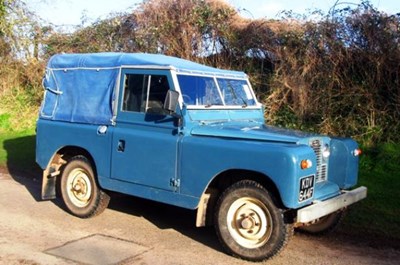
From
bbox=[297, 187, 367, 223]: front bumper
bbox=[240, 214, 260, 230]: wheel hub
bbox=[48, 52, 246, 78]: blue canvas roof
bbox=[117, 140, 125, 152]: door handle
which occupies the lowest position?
bbox=[240, 214, 260, 230]: wheel hub

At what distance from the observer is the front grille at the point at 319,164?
5.64 m

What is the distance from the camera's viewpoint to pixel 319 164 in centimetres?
577

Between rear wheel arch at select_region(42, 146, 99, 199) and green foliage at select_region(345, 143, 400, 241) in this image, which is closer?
green foliage at select_region(345, 143, 400, 241)

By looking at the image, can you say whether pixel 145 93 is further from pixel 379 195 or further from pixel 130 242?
pixel 379 195

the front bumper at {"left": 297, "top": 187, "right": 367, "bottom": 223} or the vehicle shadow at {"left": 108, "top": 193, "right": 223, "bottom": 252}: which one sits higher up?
the front bumper at {"left": 297, "top": 187, "right": 367, "bottom": 223}

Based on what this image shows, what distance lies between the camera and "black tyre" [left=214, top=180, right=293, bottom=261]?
5211 millimetres

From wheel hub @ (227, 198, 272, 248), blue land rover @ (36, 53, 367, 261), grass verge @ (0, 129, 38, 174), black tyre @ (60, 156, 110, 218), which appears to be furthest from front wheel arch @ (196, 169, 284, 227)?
grass verge @ (0, 129, 38, 174)

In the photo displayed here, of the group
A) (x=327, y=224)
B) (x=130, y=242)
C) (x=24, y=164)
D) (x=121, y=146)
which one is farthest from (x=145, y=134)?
(x=24, y=164)

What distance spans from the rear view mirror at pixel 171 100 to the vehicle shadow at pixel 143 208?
1694 millimetres

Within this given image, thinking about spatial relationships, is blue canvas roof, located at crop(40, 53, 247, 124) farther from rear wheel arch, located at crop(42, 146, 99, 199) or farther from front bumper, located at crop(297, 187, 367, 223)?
front bumper, located at crop(297, 187, 367, 223)

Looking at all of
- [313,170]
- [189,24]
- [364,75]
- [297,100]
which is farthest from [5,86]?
[313,170]

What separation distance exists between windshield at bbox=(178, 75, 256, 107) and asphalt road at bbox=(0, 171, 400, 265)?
5.61 ft

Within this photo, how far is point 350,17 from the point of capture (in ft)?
34.7

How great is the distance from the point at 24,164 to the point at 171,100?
633 centimetres
